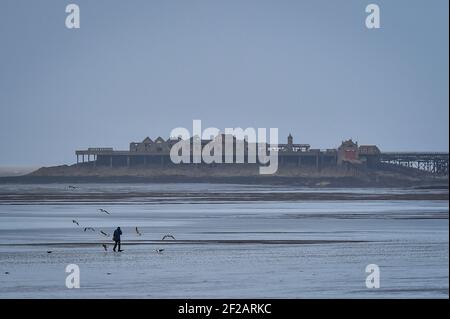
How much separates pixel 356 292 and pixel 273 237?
17.2 meters

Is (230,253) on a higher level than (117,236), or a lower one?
lower

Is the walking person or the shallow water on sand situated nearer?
the shallow water on sand

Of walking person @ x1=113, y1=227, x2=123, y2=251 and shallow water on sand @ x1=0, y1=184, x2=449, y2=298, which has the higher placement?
walking person @ x1=113, y1=227, x2=123, y2=251

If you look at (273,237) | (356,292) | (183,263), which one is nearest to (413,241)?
(273,237)

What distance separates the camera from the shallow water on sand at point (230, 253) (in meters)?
29.7

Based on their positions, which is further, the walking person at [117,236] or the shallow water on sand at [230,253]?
the walking person at [117,236]

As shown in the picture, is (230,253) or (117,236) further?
(117,236)

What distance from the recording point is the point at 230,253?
3906 centimetres

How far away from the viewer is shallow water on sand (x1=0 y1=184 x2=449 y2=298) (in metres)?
29.7

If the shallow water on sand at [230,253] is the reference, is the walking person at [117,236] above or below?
above
